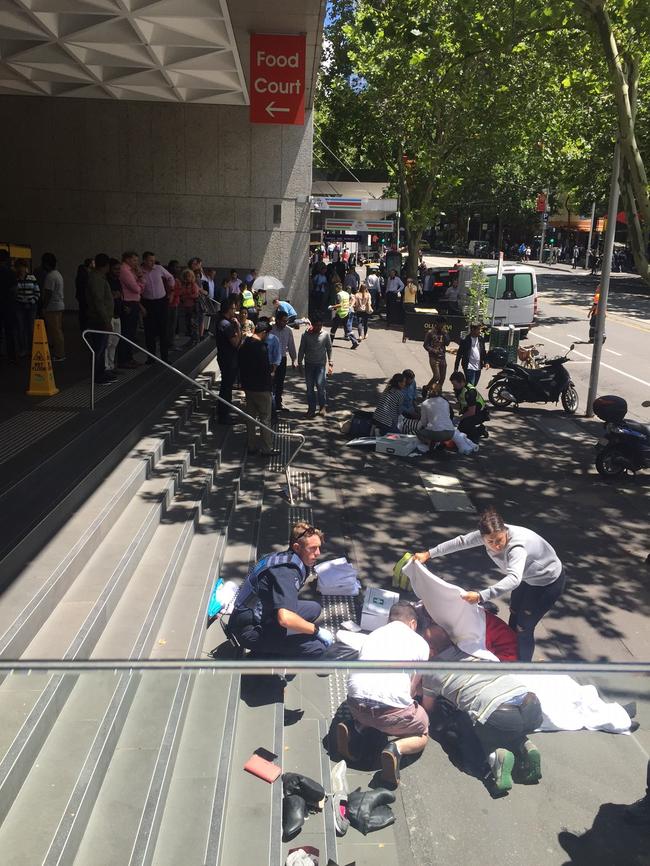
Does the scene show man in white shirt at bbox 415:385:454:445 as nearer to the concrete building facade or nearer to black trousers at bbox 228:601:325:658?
black trousers at bbox 228:601:325:658

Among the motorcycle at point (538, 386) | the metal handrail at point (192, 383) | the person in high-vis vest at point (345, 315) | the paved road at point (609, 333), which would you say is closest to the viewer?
the metal handrail at point (192, 383)

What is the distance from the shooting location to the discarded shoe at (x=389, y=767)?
3718mm

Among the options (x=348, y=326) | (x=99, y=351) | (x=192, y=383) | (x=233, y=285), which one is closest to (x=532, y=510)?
(x=192, y=383)

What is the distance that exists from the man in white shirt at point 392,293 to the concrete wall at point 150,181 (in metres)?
6.25

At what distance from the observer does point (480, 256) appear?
2694 inches

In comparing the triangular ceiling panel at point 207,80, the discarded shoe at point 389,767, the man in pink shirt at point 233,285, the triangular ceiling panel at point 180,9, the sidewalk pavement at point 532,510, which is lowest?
the sidewalk pavement at point 532,510

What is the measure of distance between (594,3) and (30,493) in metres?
8.07

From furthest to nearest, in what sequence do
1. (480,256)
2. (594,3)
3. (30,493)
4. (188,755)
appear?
(480,256) < (594,3) < (30,493) < (188,755)

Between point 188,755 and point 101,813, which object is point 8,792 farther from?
point 188,755

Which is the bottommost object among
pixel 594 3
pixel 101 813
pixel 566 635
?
pixel 566 635

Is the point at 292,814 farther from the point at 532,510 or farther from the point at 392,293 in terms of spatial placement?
the point at 392,293

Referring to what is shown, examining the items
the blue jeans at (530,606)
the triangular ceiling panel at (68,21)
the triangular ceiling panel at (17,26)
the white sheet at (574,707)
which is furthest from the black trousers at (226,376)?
the white sheet at (574,707)

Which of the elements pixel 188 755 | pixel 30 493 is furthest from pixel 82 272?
pixel 188 755

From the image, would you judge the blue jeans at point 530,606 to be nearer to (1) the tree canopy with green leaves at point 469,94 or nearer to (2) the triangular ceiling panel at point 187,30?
(1) the tree canopy with green leaves at point 469,94
